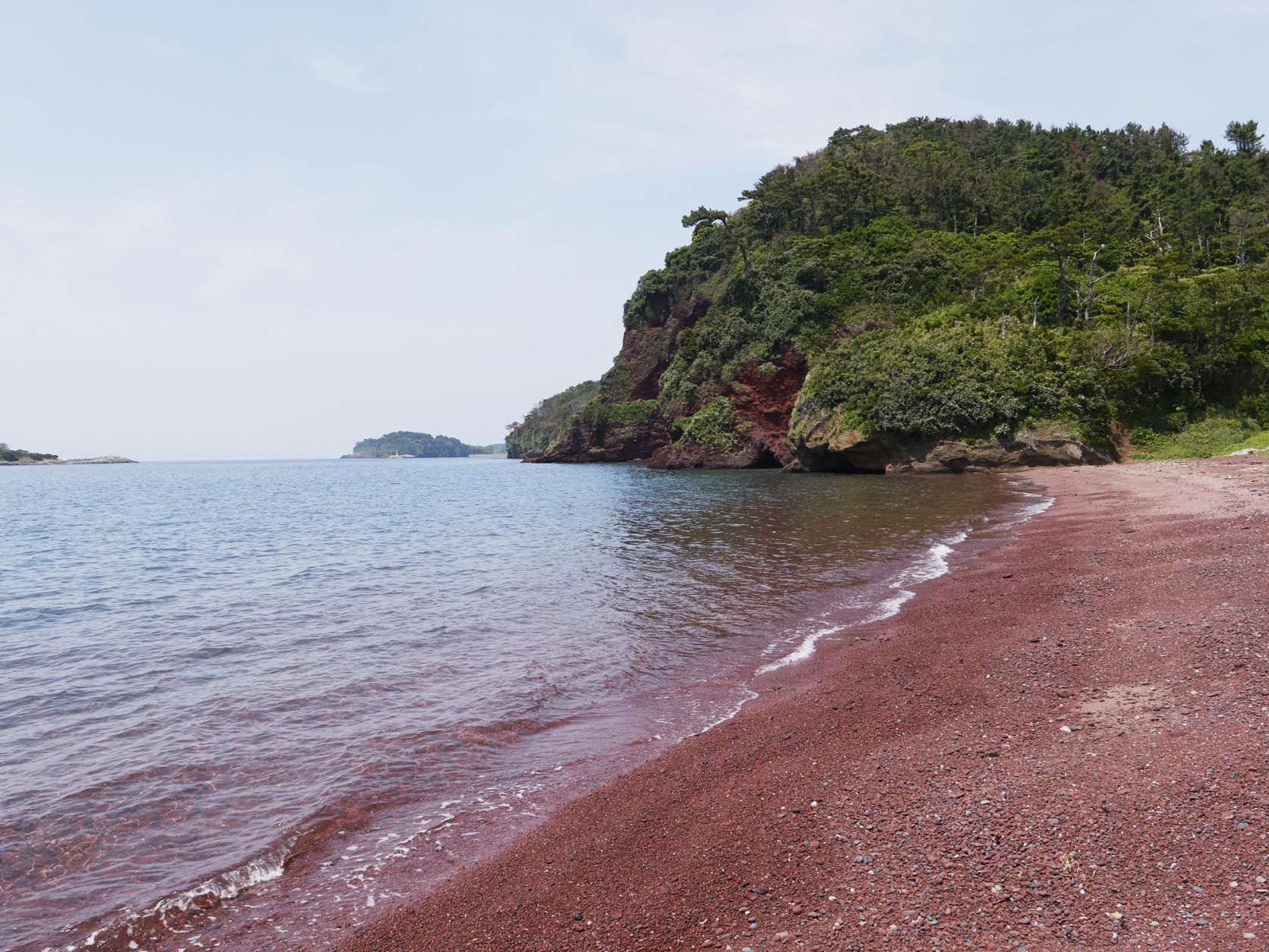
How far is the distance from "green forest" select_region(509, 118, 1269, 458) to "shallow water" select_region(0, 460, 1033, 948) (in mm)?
21671

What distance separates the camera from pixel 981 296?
55.8 metres

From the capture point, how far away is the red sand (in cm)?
416

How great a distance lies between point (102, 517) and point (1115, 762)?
5275cm

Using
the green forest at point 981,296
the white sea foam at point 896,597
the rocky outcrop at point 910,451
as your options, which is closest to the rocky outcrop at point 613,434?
the green forest at point 981,296

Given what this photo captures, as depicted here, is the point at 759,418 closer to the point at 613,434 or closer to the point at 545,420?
the point at 613,434

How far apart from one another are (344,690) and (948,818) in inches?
355

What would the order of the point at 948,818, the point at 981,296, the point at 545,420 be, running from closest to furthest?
1. the point at 948,818
2. the point at 981,296
3. the point at 545,420

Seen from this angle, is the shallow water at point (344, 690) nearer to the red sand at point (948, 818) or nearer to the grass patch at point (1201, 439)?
the red sand at point (948, 818)

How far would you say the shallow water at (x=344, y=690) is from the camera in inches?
244

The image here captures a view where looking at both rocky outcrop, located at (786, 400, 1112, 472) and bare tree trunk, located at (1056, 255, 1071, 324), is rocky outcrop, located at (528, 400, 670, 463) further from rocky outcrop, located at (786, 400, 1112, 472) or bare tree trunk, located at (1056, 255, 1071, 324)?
bare tree trunk, located at (1056, 255, 1071, 324)

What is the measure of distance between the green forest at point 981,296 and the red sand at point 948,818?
39.0 meters

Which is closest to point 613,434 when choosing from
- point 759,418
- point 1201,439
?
point 759,418

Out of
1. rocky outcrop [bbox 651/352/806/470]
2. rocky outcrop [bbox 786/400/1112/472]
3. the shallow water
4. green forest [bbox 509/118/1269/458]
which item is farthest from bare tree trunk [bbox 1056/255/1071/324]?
the shallow water

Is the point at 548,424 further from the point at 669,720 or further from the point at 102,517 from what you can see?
the point at 669,720
